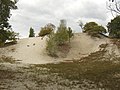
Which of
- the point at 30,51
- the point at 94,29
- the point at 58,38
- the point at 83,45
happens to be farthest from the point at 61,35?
the point at 94,29

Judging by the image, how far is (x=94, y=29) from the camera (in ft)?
314

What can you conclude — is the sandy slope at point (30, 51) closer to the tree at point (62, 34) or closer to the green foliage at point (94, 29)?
the tree at point (62, 34)

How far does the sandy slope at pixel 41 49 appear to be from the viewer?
7367 cm

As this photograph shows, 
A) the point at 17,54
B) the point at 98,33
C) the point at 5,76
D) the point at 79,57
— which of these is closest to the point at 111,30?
the point at 98,33

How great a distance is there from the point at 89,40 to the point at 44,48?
14.9 m

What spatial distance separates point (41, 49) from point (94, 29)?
22.0m

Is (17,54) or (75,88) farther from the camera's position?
(17,54)

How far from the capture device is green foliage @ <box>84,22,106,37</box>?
306 feet

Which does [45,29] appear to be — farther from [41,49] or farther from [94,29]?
[41,49]

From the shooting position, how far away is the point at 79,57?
75.6 m

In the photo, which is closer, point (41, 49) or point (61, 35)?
point (41, 49)

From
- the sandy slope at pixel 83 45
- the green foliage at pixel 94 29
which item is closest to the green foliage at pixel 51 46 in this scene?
the sandy slope at pixel 83 45

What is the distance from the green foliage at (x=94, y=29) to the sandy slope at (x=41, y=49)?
A: 80.5 inches

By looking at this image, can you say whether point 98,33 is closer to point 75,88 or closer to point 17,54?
point 17,54
